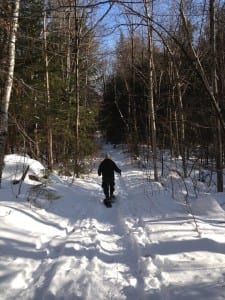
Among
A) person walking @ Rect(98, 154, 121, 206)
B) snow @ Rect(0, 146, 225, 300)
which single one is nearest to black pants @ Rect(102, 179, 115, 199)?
person walking @ Rect(98, 154, 121, 206)

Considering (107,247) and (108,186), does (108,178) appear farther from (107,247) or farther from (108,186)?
(107,247)

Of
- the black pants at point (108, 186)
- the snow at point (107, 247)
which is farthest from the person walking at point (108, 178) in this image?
the snow at point (107, 247)

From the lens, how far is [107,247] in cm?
794

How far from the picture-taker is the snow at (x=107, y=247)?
5.66m

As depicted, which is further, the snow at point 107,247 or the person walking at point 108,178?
the person walking at point 108,178

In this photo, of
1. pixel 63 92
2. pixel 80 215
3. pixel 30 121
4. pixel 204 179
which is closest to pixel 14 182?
pixel 80 215

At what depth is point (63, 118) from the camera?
22.7m

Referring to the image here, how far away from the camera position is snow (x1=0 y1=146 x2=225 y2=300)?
566cm

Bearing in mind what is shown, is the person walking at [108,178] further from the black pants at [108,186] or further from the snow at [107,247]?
the snow at [107,247]

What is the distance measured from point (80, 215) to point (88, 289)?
5988 millimetres

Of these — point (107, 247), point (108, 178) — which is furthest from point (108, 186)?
point (107, 247)

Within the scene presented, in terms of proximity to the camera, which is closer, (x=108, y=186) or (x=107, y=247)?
(x=107, y=247)

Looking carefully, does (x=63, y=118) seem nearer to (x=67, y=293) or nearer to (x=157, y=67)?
(x=157, y=67)

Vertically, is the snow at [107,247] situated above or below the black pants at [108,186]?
below
